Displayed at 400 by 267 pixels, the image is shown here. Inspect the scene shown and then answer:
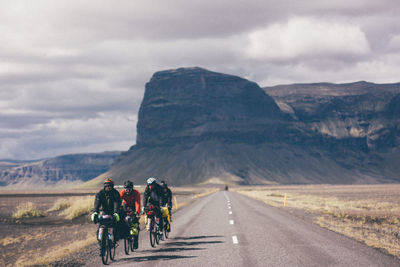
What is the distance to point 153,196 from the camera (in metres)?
14.4

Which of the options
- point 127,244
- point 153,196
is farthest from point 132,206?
point 153,196

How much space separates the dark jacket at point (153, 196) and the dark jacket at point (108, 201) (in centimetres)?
269

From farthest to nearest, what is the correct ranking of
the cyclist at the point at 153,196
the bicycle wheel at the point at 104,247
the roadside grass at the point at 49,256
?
the cyclist at the point at 153,196
the roadside grass at the point at 49,256
the bicycle wheel at the point at 104,247

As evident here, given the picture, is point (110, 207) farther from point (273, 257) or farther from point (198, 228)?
point (198, 228)

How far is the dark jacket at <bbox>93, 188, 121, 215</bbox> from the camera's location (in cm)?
1138

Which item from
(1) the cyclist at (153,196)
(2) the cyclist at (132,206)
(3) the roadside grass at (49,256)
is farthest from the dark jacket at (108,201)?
(1) the cyclist at (153,196)

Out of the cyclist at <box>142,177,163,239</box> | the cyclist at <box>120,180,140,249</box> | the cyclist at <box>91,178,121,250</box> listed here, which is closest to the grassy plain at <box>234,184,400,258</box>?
the cyclist at <box>142,177,163,239</box>

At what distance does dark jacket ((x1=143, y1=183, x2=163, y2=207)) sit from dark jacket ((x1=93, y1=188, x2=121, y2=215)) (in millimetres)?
2691

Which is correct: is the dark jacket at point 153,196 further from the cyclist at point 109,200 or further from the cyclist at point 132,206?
the cyclist at point 109,200

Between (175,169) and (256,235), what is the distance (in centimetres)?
18480

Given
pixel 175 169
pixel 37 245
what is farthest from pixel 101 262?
pixel 175 169

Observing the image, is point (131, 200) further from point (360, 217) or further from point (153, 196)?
point (360, 217)

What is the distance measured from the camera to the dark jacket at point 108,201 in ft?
37.3

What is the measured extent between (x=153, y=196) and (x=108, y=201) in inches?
123
